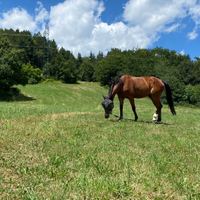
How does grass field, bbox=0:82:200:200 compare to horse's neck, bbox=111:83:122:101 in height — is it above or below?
below

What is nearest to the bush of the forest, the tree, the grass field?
the forest

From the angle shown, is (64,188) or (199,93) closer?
(64,188)

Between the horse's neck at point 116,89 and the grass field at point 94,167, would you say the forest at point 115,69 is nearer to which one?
the horse's neck at point 116,89

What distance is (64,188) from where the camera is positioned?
7.91ft

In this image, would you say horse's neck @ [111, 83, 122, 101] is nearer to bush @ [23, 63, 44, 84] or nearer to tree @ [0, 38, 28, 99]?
tree @ [0, 38, 28, 99]

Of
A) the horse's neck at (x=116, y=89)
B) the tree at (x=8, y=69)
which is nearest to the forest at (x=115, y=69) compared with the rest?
the tree at (x=8, y=69)

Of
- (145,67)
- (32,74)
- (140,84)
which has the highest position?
(145,67)

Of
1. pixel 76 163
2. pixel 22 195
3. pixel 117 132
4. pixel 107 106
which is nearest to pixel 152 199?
pixel 76 163

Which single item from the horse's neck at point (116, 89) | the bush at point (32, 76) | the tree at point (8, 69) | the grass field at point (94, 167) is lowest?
the grass field at point (94, 167)

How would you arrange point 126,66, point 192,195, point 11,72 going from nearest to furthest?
point 192,195 < point 11,72 < point 126,66

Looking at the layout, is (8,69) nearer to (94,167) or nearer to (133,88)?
(133,88)

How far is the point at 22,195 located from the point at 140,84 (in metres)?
8.15

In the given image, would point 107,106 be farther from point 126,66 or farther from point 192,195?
point 126,66

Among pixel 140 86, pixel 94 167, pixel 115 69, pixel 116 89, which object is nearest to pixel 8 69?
pixel 116 89
